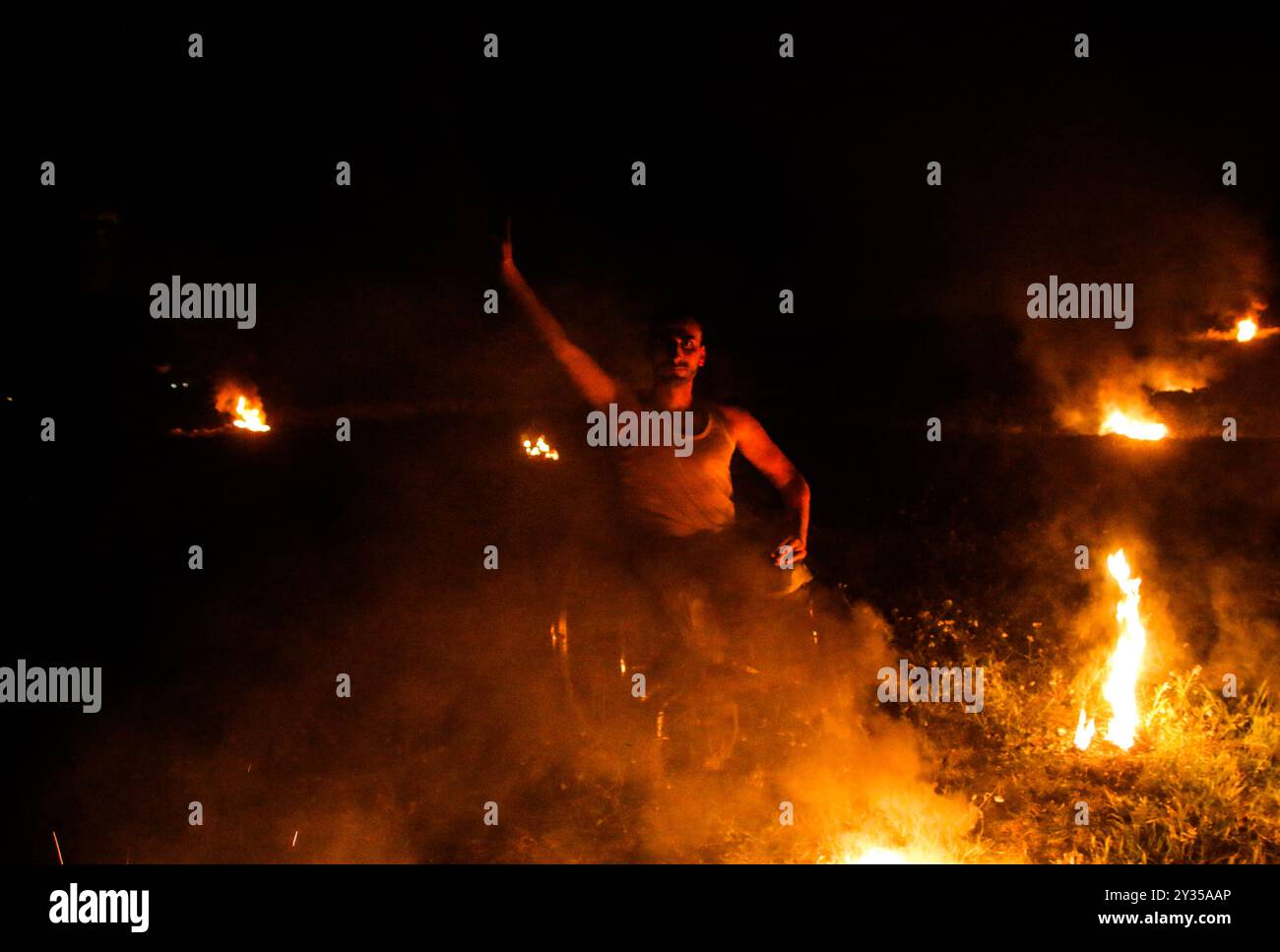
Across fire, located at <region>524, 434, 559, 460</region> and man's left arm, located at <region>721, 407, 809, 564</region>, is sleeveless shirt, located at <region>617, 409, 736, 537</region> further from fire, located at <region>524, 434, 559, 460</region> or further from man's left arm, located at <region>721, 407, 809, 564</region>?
fire, located at <region>524, 434, 559, 460</region>

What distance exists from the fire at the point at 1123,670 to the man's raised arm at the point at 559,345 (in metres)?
4.30

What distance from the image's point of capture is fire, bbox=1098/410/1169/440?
24.5 ft

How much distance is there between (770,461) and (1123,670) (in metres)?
3.21

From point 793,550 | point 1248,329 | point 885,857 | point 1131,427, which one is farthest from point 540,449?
point 1248,329

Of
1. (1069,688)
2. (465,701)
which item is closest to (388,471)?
(465,701)

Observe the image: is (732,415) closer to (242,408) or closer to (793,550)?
(793,550)

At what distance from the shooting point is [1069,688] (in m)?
5.78

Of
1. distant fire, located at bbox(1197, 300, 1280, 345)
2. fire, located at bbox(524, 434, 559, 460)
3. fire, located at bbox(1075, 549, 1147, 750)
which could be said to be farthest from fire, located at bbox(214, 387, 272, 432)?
distant fire, located at bbox(1197, 300, 1280, 345)

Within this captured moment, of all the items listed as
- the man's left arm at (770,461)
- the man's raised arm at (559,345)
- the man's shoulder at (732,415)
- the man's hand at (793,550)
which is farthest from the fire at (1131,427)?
the man's raised arm at (559,345)

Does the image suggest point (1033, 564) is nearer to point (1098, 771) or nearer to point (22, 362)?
point (1098, 771)

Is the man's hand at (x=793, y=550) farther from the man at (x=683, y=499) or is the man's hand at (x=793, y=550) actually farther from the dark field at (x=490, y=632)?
the dark field at (x=490, y=632)

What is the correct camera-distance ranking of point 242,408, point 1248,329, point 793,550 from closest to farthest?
point 793,550 → point 1248,329 → point 242,408

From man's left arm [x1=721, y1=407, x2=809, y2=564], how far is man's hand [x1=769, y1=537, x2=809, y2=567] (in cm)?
18

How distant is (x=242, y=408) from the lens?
7.47 m
